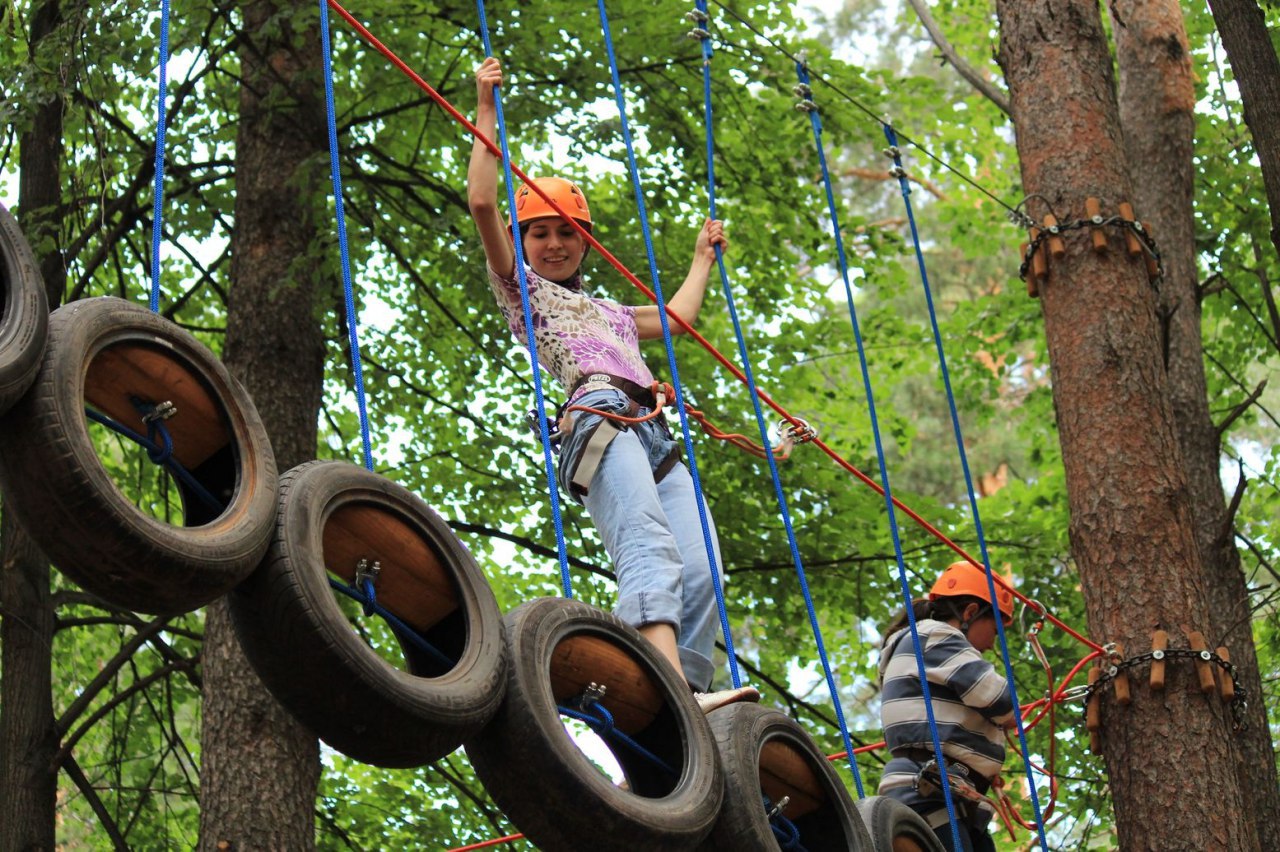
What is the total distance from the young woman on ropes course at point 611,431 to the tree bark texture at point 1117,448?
1.30 m

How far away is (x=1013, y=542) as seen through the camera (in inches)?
319

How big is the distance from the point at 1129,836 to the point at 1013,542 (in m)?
3.83

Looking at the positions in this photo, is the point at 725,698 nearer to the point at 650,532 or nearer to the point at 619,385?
the point at 650,532

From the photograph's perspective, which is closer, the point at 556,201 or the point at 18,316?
→ the point at 18,316

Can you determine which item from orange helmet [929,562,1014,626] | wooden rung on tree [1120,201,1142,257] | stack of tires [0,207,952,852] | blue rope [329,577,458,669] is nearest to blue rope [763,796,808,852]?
stack of tires [0,207,952,852]

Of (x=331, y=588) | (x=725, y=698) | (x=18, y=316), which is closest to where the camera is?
(x=18, y=316)

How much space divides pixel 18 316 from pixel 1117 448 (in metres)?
3.28

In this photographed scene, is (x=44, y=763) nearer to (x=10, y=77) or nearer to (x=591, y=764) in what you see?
(x=10, y=77)

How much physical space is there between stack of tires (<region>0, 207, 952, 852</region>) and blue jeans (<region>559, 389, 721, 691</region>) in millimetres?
416

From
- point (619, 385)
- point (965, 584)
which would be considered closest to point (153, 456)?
point (619, 385)

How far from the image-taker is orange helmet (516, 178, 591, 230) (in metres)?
4.19

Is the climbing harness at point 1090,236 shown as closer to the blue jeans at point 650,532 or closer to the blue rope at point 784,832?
the blue jeans at point 650,532

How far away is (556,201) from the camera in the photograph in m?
4.20

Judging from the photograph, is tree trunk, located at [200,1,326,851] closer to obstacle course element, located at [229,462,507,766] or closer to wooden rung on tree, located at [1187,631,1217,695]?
obstacle course element, located at [229,462,507,766]
